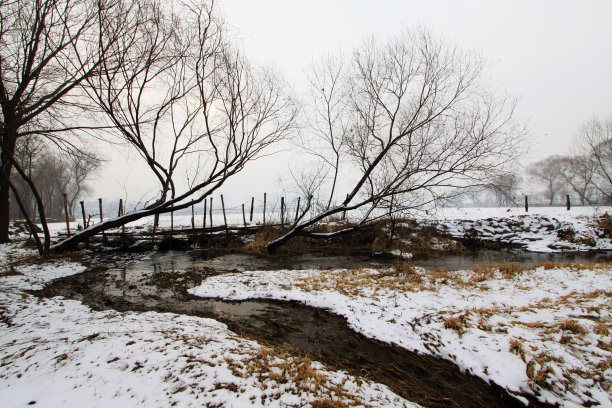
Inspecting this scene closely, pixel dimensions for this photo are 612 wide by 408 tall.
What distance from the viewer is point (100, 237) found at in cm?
1320

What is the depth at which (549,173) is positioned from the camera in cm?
5628

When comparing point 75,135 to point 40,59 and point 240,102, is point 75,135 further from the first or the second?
point 240,102

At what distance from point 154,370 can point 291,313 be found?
301cm

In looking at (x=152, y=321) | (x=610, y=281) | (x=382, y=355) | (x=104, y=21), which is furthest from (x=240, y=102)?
(x=610, y=281)

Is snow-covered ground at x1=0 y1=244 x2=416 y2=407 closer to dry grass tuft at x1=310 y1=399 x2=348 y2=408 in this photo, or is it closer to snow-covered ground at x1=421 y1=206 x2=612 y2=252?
dry grass tuft at x1=310 y1=399 x2=348 y2=408

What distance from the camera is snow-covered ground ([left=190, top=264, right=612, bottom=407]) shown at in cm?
323

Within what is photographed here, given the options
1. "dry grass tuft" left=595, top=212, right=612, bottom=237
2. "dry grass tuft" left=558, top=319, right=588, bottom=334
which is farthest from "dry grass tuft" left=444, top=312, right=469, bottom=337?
"dry grass tuft" left=595, top=212, right=612, bottom=237

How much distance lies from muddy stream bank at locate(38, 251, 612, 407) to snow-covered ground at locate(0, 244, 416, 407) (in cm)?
58

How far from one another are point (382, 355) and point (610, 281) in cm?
627

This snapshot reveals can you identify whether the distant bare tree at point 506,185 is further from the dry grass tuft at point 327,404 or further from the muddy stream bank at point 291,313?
the dry grass tuft at point 327,404

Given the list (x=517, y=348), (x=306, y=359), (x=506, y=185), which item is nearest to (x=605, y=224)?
(x=506, y=185)

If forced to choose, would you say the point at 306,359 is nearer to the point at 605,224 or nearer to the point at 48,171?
the point at 605,224

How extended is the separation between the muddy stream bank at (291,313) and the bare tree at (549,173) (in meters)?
57.0

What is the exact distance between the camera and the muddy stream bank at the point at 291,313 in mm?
3320
